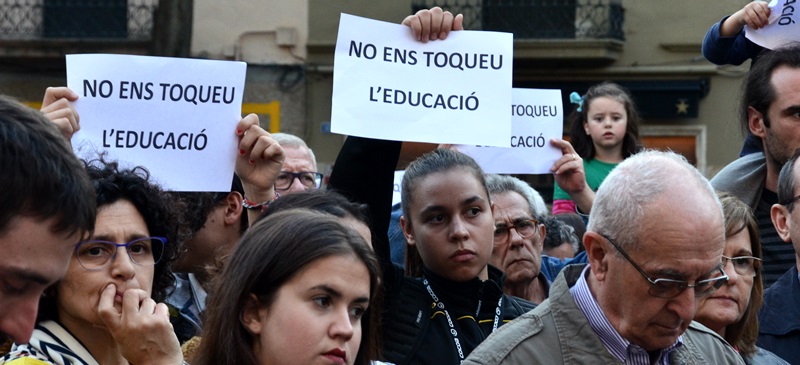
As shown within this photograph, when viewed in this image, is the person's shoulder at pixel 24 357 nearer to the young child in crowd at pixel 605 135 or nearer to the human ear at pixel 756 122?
the human ear at pixel 756 122

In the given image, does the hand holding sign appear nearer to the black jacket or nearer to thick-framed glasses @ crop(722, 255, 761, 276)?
the black jacket

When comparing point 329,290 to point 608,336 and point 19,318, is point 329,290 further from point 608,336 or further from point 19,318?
point 19,318

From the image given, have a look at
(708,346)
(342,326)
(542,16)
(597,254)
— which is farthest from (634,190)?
(542,16)

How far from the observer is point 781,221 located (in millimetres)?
4602

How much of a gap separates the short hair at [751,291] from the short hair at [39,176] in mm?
2607

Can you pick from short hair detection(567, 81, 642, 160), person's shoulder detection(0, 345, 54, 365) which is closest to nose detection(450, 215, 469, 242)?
person's shoulder detection(0, 345, 54, 365)

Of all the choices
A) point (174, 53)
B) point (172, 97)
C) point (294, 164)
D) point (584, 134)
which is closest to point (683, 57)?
point (174, 53)

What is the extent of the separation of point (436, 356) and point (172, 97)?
1329mm

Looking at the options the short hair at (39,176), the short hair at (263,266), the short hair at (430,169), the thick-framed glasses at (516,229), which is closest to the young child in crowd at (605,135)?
the thick-framed glasses at (516,229)

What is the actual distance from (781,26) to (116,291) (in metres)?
3.07

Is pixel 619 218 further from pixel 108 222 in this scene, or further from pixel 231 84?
pixel 231 84

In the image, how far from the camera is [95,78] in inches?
171

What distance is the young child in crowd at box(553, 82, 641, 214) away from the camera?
7.06 meters

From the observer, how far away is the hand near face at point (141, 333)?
10.7 feet
